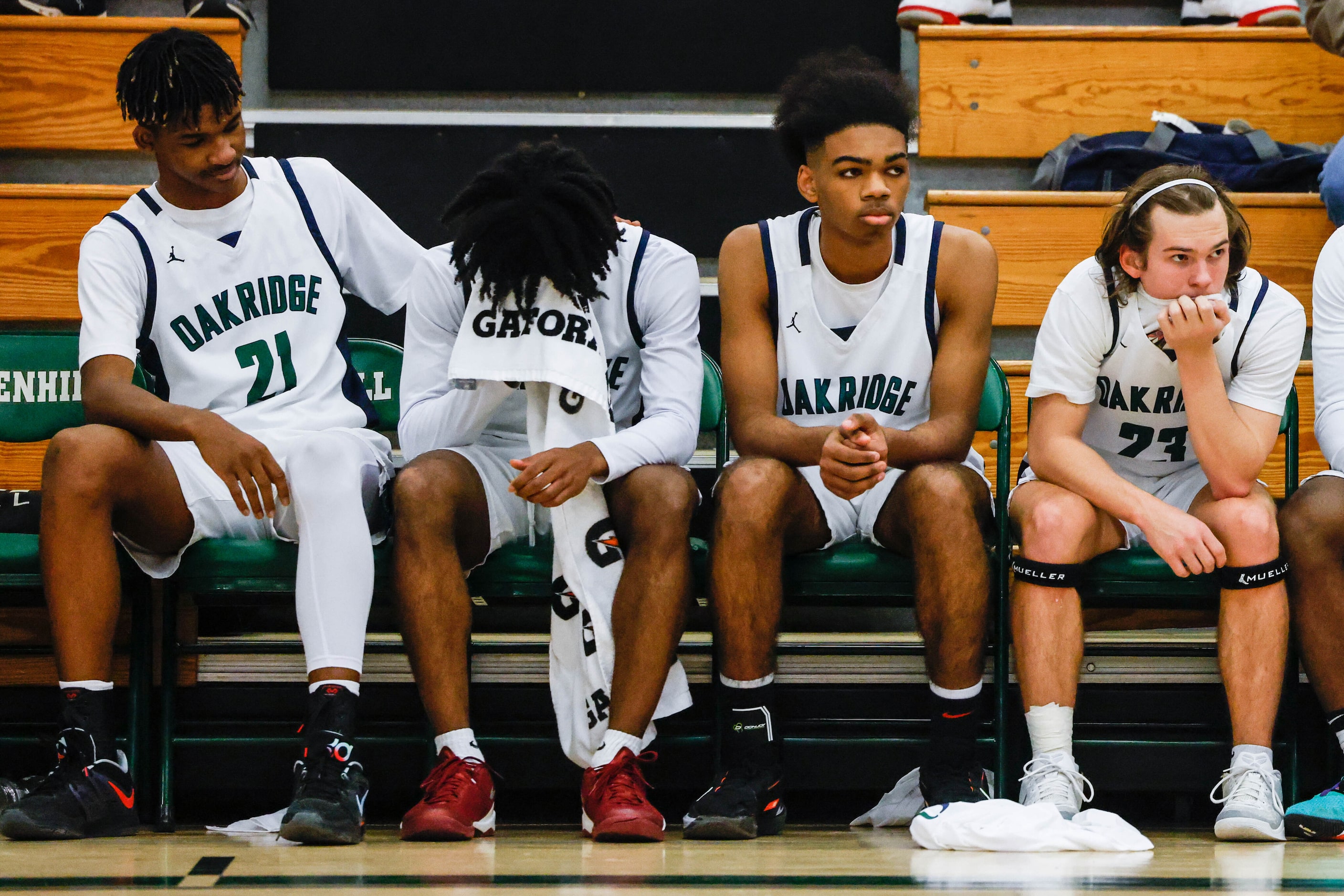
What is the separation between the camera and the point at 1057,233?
123 inches

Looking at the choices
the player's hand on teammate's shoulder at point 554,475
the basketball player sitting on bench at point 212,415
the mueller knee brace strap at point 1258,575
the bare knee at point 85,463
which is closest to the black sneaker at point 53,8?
the basketball player sitting on bench at point 212,415

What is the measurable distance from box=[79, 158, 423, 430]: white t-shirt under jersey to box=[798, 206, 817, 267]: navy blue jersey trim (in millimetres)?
793

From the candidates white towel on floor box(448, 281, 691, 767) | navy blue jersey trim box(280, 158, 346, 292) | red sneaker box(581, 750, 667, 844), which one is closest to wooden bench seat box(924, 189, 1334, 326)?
white towel on floor box(448, 281, 691, 767)

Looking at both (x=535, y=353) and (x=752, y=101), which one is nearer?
(x=535, y=353)

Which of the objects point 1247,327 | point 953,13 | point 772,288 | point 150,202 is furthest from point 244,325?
point 953,13

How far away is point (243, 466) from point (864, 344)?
997 mm

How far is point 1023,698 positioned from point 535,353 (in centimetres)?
90

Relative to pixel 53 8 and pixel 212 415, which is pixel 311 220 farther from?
pixel 53 8

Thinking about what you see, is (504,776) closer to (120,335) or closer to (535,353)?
(535,353)

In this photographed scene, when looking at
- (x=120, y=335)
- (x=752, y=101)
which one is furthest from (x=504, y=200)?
(x=752, y=101)

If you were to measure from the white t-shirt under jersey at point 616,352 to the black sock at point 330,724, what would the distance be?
43cm

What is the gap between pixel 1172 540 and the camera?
2090 mm

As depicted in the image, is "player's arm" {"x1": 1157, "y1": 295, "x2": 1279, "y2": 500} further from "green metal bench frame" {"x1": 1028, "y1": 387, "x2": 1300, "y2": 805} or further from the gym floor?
the gym floor

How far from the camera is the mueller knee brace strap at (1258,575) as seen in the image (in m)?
2.12
